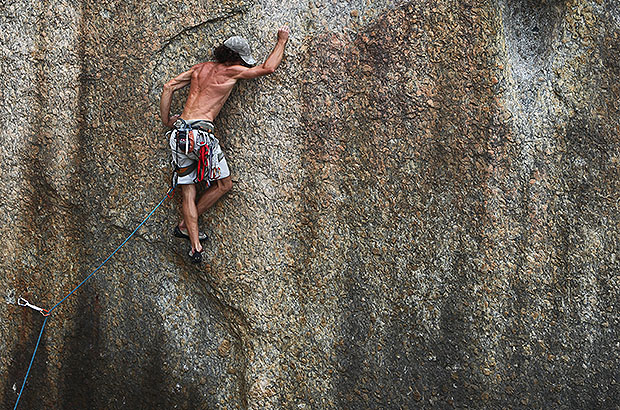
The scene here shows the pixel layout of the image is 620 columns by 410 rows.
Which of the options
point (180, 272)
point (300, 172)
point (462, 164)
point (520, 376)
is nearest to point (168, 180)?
point (180, 272)

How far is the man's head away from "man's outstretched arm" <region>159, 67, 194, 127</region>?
0.22 metres

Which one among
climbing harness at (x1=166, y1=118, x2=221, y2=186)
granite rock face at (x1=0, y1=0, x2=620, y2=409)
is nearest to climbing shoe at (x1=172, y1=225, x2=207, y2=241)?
granite rock face at (x1=0, y1=0, x2=620, y2=409)

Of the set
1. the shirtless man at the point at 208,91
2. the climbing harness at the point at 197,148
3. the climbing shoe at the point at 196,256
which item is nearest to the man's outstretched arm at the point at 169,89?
the shirtless man at the point at 208,91

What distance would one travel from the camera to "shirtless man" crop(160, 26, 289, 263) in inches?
159

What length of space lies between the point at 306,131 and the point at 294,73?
37 centimetres

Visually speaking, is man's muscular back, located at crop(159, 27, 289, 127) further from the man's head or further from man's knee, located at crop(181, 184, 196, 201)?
man's knee, located at crop(181, 184, 196, 201)

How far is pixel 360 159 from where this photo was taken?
13.7ft

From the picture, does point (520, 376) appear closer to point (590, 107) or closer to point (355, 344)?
point (355, 344)

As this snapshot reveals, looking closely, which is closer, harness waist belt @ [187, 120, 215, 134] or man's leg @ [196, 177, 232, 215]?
harness waist belt @ [187, 120, 215, 134]

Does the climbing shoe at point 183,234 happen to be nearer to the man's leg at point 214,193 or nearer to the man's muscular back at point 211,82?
the man's leg at point 214,193

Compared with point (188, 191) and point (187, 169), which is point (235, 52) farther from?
point (188, 191)

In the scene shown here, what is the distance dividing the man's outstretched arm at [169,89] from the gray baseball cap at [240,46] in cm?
32

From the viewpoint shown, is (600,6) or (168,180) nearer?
(600,6)

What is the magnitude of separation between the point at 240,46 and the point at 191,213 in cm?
109
